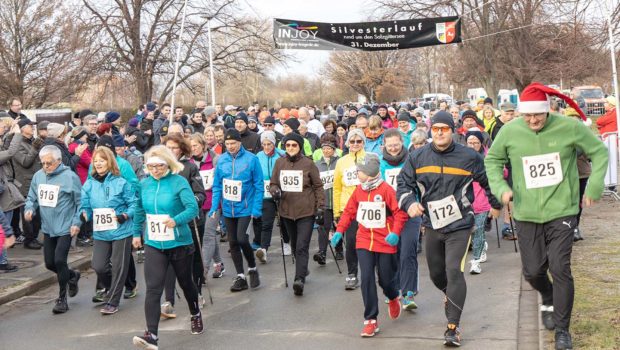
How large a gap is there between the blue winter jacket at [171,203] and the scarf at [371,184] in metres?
1.58

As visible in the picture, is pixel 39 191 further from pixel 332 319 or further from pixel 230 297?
pixel 332 319

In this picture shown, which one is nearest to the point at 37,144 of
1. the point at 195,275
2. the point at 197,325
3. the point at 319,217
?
the point at 195,275

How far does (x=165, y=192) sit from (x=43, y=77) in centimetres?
2708

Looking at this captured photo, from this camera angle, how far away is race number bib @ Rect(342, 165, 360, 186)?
30.8 ft

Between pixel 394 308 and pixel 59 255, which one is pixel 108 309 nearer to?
pixel 59 255

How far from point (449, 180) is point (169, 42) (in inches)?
1193

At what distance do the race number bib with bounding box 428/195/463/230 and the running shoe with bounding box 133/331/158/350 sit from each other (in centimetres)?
257

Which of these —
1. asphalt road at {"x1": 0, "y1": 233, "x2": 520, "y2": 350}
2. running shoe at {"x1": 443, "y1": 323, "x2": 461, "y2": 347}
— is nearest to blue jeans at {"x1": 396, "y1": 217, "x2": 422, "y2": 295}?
asphalt road at {"x1": 0, "y1": 233, "x2": 520, "y2": 350}

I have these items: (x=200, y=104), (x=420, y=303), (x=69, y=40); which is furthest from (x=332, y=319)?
(x=69, y=40)

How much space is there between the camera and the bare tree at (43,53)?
31.0 meters

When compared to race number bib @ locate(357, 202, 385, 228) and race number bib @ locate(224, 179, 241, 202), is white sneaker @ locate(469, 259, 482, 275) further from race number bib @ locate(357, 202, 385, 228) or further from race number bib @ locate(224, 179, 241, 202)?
race number bib @ locate(224, 179, 241, 202)

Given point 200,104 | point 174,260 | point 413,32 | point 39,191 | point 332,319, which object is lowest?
point 332,319

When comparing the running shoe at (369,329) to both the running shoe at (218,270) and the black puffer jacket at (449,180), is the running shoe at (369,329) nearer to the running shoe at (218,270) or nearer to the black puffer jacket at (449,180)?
the black puffer jacket at (449,180)

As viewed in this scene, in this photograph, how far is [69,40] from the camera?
3272 centimetres
